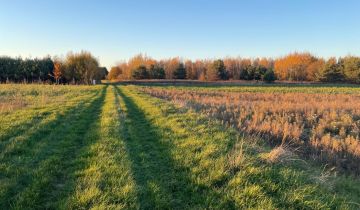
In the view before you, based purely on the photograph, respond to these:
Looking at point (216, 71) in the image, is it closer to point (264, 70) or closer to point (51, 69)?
point (264, 70)

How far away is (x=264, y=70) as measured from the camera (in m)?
82.0

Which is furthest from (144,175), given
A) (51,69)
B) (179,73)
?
(179,73)

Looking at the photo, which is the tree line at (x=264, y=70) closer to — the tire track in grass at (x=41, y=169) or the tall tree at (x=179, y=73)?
the tall tree at (x=179, y=73)

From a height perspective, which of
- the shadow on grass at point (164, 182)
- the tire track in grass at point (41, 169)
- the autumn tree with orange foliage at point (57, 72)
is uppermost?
the autumn tree with orange foliage at point (57, 72)

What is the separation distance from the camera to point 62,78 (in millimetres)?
61844

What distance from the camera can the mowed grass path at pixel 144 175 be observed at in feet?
13.9

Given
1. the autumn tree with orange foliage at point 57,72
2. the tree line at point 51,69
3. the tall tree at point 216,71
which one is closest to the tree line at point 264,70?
the tall tree at point 216,71

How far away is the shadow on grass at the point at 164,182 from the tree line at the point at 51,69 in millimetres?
56556

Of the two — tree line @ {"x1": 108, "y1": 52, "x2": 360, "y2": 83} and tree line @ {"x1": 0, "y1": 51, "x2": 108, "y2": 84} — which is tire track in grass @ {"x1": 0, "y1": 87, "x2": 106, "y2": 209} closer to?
tree line @ {"x1": 0, "y1": 51, "x2": 108, "y2": 84}

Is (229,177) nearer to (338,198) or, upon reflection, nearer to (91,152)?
(338,198)

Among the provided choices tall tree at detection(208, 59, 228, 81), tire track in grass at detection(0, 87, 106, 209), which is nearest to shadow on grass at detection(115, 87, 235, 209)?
tire track in grass at detection(0, 87, 106, 209)

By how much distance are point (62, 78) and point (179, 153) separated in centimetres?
6257

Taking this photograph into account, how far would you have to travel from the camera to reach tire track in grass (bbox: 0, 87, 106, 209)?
418 centimetres

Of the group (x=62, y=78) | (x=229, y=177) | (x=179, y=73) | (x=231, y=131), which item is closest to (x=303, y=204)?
(x=229, y=177)
